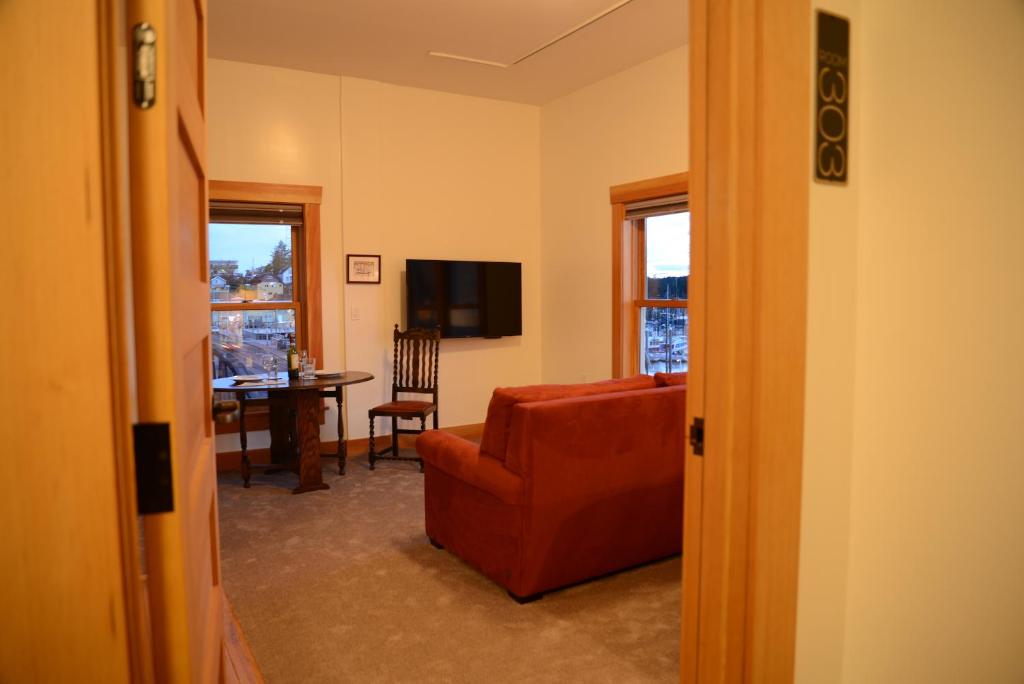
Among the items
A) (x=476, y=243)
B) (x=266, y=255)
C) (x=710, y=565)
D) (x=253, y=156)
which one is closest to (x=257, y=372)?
(x=266, y=255)

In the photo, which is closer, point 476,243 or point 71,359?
point 71,359

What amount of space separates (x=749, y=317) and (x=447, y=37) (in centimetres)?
402

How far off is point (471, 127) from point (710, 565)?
531cm

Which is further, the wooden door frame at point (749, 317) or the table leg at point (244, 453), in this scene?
the table leg at point (244, 453)

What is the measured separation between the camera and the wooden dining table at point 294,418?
4340 mm

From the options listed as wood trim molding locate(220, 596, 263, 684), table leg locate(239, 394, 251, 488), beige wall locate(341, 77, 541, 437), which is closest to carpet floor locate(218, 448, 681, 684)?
wood trim molding locate(220, 596, 263, 684)

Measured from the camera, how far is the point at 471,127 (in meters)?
6.02

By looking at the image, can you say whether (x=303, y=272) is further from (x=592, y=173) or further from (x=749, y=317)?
(x=749, y=317)

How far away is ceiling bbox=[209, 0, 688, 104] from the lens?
13.4 ft

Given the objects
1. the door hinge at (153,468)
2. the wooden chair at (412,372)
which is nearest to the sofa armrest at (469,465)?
the wooden chair at (412,372)

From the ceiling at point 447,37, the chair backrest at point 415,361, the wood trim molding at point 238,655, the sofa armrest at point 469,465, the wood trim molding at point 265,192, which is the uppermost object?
the ceiling at point 447,37

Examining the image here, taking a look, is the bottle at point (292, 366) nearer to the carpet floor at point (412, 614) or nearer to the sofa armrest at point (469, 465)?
the carpet floor at point (412, 614)

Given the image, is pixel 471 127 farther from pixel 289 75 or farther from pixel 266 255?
pixel 266 255

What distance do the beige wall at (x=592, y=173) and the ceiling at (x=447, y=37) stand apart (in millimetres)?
219
